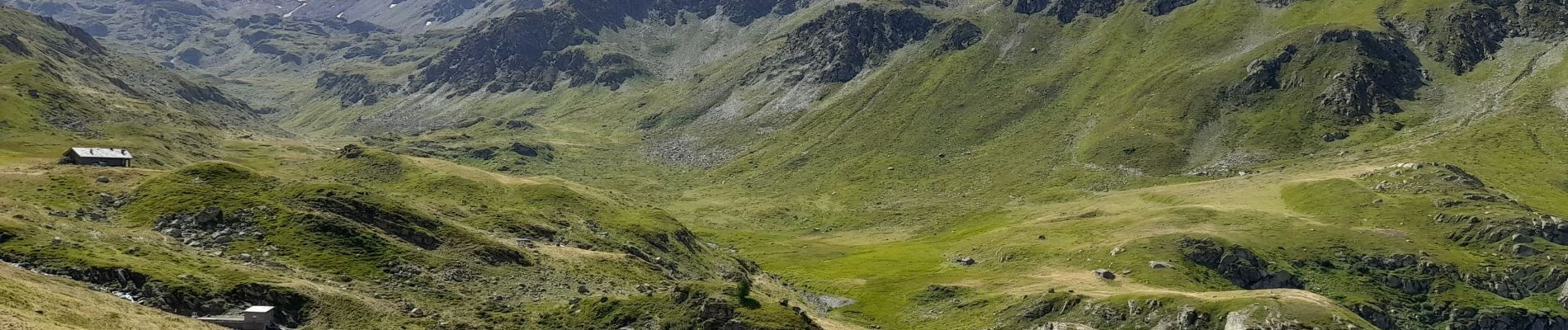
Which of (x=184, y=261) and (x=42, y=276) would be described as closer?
(x=42, y=276)

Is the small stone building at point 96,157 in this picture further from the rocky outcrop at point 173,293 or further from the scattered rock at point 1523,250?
the scattered rock at point 1523,250

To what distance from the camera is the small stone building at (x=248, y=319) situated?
6097cm

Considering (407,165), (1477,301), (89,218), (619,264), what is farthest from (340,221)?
(1477,301)

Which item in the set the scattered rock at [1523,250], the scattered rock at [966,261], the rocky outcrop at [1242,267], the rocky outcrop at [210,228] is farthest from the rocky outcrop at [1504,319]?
the rocky outcrop at [210,228]

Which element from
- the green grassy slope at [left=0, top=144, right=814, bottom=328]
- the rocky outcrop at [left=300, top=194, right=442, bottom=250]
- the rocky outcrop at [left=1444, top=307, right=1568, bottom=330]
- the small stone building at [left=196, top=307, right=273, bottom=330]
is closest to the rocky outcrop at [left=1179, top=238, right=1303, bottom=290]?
the rocky outcrop at [left=1444, top=307, right=1568, bottom=330]

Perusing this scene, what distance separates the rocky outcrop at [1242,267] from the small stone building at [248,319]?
12772 centimetres

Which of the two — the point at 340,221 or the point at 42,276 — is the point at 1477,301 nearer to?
the point at 340,221

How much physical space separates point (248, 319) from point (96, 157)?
3190 inches

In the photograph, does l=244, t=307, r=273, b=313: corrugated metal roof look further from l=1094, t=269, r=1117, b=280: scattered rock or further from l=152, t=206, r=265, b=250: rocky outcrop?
l=1094, t=269, r=1117, b=280: scattered rock

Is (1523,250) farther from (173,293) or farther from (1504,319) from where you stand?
(173,293)

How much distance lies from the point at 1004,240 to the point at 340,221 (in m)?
125

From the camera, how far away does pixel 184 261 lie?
69125mm

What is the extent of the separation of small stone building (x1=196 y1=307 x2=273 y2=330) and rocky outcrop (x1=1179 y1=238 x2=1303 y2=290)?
5028 inches

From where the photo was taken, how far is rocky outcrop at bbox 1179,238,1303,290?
140m
